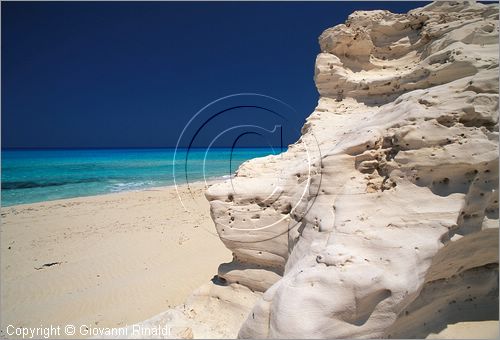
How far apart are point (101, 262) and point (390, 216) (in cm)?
Result: 774

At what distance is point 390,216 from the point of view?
127 inches

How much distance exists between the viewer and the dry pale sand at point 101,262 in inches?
225

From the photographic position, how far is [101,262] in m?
8.10

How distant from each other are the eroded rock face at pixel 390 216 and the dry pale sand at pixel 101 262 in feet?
8.47

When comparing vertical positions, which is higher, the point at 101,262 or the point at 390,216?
the point at 390,216

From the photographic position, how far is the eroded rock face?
2.79 metres

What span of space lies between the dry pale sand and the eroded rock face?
8.47 feet

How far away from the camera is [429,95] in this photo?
11.9 ft

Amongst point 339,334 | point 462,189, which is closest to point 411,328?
point 339,334

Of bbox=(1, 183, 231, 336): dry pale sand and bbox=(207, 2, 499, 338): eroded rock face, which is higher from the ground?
bbox=(207, 2, 499, 338): eroded rock face

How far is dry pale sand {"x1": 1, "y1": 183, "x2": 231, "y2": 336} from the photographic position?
570 cm

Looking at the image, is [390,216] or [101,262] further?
[101,262]

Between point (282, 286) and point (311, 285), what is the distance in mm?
331

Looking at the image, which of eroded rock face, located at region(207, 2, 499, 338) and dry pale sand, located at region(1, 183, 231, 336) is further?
dry pale sand, located at region(1, 183, 231, 336)
